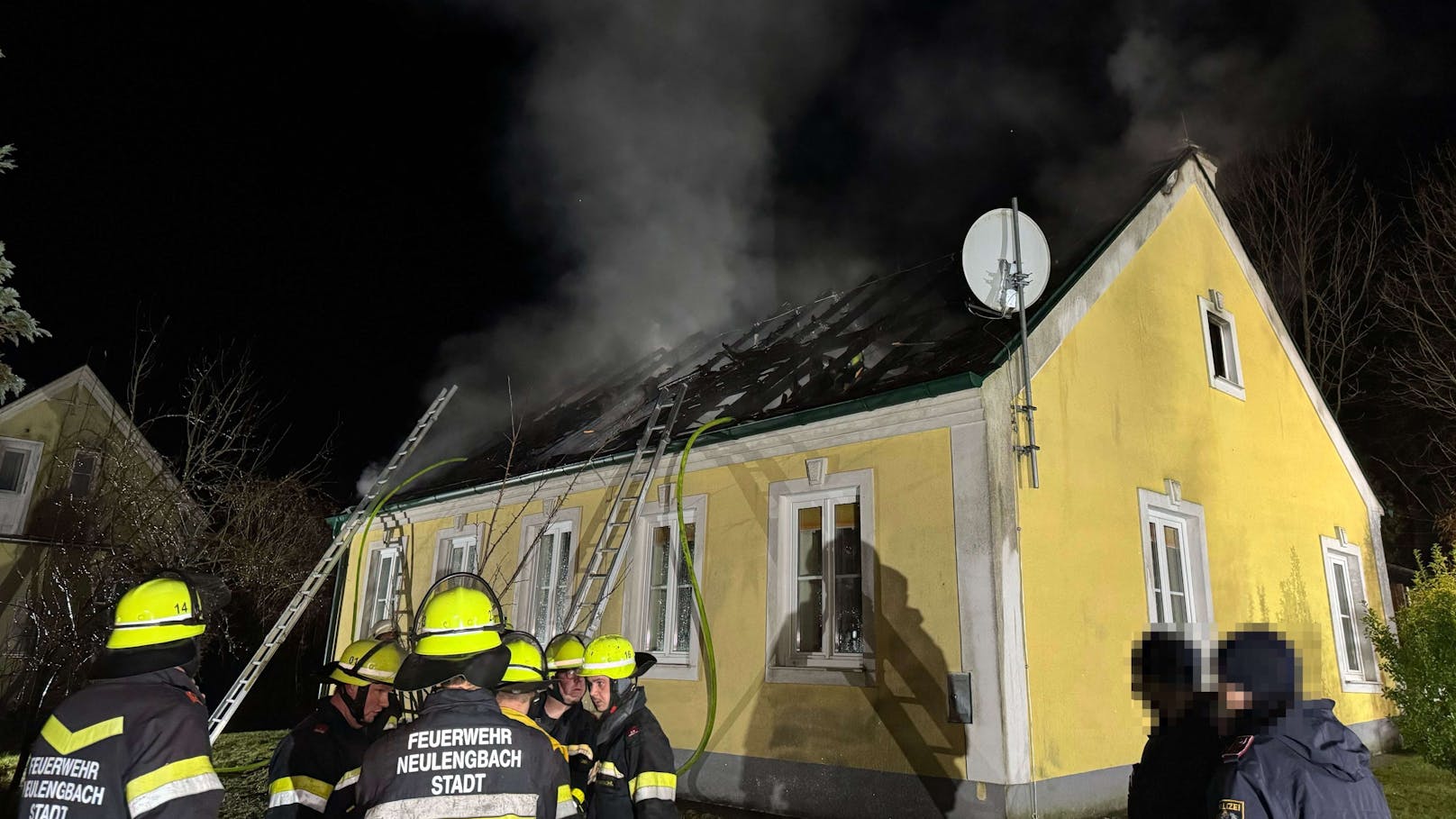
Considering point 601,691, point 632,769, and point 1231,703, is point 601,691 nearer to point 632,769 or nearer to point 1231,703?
point 632,769

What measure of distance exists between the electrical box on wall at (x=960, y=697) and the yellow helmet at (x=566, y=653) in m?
2.92

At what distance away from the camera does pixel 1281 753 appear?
99.4 inches

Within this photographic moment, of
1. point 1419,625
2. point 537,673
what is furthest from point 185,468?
point 1419,625

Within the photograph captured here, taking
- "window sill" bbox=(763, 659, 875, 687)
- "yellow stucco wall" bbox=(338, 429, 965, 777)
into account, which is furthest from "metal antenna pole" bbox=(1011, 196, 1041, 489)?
"window sill" bbox=(763, 659, 875, 687)

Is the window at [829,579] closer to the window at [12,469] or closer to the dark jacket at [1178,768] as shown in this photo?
the dark jacket at [1178,768]

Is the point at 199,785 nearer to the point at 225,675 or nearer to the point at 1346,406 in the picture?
the point at 225,675

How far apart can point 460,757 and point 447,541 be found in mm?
9762

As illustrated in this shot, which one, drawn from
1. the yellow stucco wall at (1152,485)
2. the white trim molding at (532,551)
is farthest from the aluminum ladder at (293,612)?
the yellow stucco wall at (1152,485)

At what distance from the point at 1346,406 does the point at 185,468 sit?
26135 mm

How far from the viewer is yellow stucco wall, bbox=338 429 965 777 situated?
6535 millimetres

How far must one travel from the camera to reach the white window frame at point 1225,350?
955 centimetres

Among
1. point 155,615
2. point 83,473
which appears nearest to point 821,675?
point 155,615

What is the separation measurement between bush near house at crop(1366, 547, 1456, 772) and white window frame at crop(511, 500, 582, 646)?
8460mm

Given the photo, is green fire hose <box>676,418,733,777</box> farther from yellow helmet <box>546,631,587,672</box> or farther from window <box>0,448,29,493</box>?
window <box>0,448,29,493</box>
